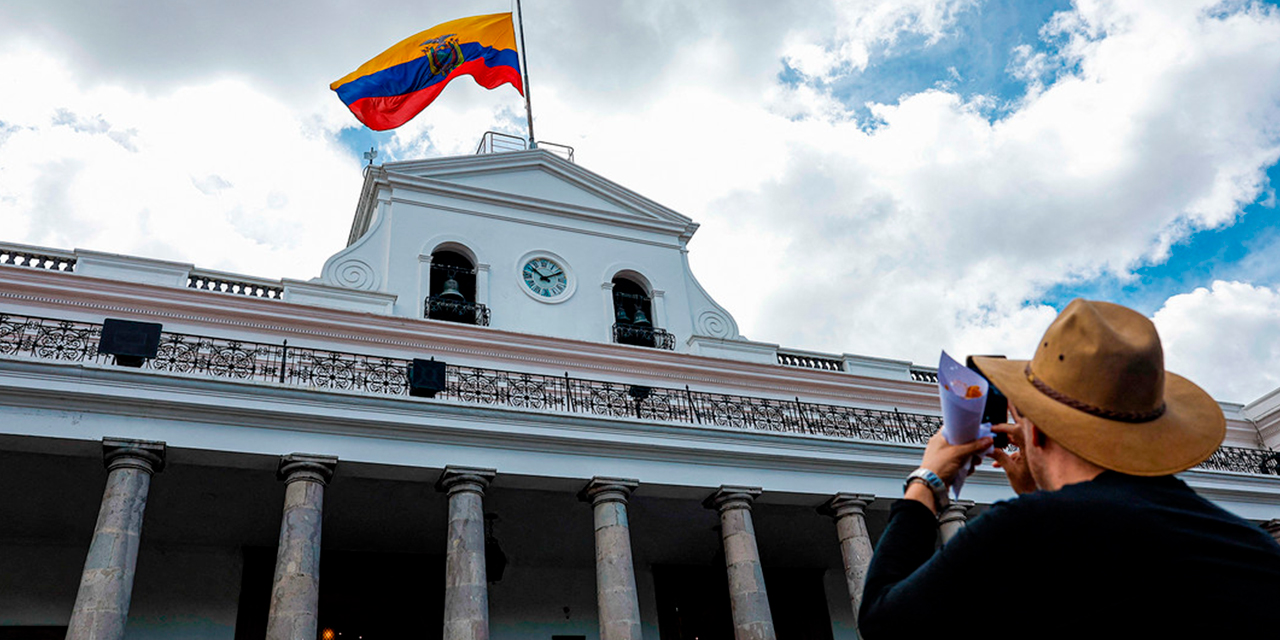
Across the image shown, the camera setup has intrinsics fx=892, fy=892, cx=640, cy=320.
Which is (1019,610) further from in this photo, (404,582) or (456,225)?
(456,225)

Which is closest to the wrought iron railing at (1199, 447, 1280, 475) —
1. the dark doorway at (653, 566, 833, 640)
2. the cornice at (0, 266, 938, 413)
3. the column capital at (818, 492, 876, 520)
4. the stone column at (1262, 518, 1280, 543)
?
the stone column at (1262, 518, 1280, 543)

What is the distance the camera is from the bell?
19250 mm

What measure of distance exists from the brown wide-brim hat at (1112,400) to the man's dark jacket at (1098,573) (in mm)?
78

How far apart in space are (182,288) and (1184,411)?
18082mm

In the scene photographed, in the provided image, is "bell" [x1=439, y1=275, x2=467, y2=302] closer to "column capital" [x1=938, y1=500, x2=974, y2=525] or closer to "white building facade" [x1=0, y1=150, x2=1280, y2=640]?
"white building facade" [x1=0, y1=150, x2=1280, y2=640]

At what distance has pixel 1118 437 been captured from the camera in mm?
1896

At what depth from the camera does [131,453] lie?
40.6 ft

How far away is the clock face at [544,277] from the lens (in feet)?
68.8

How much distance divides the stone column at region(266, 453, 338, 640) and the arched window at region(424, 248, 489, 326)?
6.41 metres

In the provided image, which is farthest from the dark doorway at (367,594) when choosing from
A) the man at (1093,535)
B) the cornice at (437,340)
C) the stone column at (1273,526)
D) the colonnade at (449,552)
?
the stone column at (1273,526)

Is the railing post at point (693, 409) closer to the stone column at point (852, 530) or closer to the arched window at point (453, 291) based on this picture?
the stone column at point (852, 530)

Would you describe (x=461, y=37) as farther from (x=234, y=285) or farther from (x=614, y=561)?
(x=614, y=561)

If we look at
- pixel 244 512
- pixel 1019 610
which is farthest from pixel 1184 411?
pixel 244 512

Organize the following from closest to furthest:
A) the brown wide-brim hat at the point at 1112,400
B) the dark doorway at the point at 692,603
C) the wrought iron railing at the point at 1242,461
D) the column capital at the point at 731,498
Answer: the brown wide-brim hat at the point at 1112,400, the column capital at the point at 731,498, the dark doorway at the point at 692,603, the wrought iron railing at the point at 1242,461
